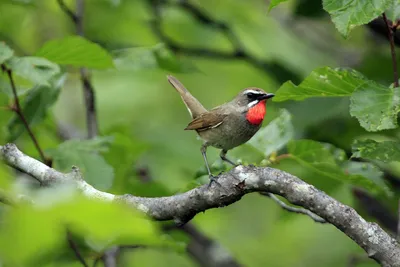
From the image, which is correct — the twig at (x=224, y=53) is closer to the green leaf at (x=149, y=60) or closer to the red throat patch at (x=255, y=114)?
the red throat patch at (x=255, y=114)

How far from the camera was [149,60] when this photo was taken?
6.11 m

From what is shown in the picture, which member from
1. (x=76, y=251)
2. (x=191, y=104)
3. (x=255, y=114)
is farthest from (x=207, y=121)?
(x=76, y=251)

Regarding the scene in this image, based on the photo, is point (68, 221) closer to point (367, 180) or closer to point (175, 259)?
point (367, 180)

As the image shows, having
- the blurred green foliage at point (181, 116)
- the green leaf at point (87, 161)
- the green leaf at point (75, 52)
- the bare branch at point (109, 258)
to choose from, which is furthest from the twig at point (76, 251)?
the green leaf at point (75, 52)

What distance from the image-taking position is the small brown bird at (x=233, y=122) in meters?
6.43

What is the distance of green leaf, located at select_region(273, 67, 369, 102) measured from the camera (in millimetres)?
4395

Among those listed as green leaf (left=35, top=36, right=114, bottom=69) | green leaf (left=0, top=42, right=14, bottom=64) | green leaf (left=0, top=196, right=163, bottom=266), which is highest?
green leaf (left=0, top=196, right=163, bottom=266)

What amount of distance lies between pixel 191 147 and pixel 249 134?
7.40ft

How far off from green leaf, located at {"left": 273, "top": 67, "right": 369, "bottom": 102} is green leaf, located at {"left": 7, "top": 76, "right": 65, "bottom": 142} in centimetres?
224

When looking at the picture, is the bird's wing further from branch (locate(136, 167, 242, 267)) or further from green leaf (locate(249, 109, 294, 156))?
branch (locate(136, 167, 242, 267))

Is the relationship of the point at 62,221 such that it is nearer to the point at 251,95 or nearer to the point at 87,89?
the point at 251,95

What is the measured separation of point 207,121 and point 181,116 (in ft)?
14.6

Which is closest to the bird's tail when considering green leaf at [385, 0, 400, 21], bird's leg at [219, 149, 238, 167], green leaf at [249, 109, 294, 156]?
bird's leg at [219, 149, 238, 167]

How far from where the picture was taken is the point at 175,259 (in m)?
10.4
